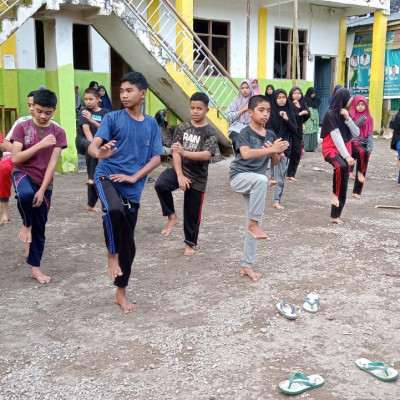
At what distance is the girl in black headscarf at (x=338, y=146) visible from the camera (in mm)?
6102

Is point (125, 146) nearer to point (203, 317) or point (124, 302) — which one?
point (124, 302)

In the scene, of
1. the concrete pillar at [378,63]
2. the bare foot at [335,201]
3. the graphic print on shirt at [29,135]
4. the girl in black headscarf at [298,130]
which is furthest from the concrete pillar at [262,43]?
the graphic print on shirt at [29,135]

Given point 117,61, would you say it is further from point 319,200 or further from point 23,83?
point 319,200

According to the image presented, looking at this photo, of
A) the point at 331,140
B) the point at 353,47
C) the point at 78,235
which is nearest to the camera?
the point at 78,235

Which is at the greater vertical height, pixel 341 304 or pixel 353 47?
pixel 353 47

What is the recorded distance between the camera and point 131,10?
9.35 metres

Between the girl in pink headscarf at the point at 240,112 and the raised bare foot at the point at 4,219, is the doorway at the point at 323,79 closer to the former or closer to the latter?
the girl in pink headscarf at the point at 240,112

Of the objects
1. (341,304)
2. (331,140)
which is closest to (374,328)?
(341,304)

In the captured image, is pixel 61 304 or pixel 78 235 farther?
pixel 78 235

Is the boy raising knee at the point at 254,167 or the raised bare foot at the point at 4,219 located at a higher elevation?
the boy raising knee at the point at 254,167

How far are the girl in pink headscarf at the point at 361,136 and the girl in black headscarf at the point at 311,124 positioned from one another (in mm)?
5953

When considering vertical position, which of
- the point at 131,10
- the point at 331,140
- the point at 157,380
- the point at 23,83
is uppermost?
the point at 131,10

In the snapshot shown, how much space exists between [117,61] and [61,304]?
11.1 m

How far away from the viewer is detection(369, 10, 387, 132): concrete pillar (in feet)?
55.1
